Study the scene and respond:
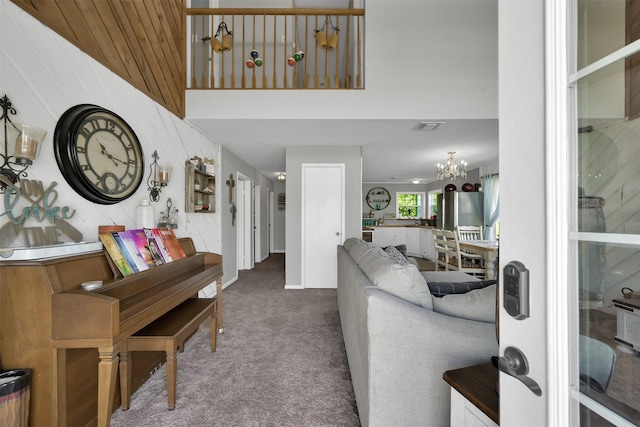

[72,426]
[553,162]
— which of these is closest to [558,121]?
[553,162]

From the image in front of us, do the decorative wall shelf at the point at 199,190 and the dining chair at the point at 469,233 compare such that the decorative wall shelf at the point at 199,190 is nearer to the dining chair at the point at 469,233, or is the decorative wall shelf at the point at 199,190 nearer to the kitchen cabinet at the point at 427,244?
the dining chair at the point at 469,233

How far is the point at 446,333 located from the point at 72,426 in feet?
6.40

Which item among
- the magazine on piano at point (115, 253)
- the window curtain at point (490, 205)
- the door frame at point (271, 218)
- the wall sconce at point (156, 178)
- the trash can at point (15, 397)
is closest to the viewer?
the trash can at point (15, 397)

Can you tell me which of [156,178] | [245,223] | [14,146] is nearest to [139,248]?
[14,146]

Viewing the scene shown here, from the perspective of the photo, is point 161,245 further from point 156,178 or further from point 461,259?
point 461,259

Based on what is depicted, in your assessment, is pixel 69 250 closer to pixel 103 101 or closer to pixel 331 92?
pixel 103 101

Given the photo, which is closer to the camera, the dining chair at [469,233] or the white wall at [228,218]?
the white wall at [228,218]

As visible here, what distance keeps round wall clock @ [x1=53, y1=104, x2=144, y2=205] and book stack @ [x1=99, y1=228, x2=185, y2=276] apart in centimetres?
38

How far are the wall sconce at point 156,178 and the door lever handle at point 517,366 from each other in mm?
2736

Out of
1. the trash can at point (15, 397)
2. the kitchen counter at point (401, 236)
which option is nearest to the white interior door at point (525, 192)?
the trash can at point (15, 397)

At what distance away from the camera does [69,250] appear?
4.63 feet

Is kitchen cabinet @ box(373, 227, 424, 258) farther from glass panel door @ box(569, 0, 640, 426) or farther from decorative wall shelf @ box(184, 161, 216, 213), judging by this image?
glass panel door @ box(569, 0, 640, 426)

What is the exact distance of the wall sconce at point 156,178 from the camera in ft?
8.13

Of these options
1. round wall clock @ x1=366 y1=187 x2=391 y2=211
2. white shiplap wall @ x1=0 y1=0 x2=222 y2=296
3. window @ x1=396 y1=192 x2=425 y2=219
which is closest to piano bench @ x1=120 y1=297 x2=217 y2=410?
white shiplap wall @ x1=0 y1=0 x2=222 y2=296
